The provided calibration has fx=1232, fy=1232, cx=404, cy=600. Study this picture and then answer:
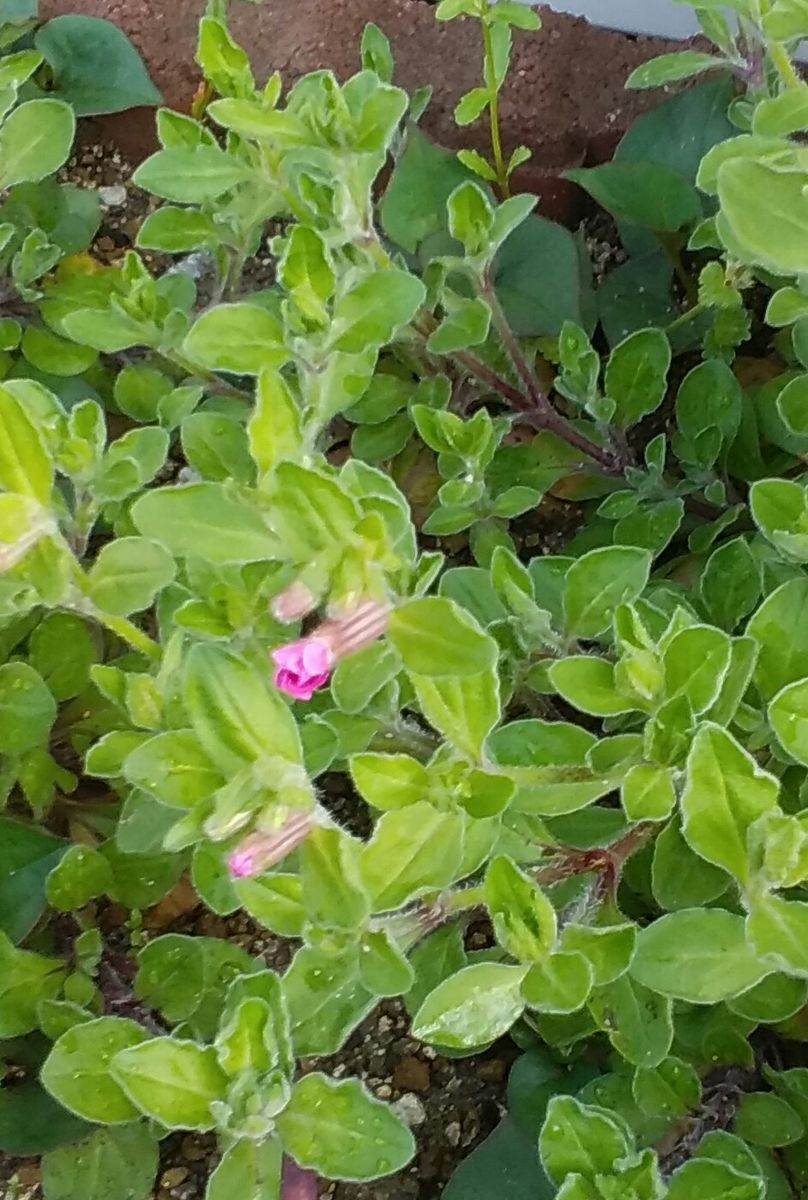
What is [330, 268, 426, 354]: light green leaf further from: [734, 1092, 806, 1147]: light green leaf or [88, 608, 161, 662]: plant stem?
[734, 1092, 806, 1147]: light green leaf

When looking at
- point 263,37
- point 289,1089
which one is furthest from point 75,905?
point 263,37

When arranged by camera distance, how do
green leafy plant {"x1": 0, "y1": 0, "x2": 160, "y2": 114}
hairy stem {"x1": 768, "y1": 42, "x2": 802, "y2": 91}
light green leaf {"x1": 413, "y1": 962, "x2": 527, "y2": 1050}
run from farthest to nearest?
green leafy plant {"x1": 0, "y1": 0, "x2": 160, "y2": 114} < hairy stem {"x1": 768, "y1": 42, "x2": 802, "y2": 91} < light green leaf {"x1": 413, "y1": 962, "x2": 527, "y2": 1050}

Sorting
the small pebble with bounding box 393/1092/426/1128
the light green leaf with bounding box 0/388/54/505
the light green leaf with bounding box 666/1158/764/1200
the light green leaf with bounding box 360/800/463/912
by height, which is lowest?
the small pebble with bounding box 393/1092/426/1128

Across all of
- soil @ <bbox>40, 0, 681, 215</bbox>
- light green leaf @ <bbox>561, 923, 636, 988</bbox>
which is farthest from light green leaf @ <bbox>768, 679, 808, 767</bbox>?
soil @ <bbox>40, 0, 681, 215</bbox>

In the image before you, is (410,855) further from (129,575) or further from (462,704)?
(129,575)

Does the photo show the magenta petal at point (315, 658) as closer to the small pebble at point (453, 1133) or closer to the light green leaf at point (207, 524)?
the light green leaf at point (207, 524)

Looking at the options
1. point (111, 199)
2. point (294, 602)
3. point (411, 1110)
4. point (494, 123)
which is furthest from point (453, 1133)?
point (111, 199)

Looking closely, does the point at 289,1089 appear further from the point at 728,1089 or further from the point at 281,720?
the point at 728,1089

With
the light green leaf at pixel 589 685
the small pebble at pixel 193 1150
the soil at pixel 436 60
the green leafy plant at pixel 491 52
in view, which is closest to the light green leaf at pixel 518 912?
the light green leaf at pixel 589 685
